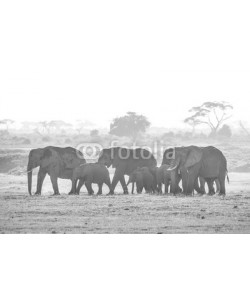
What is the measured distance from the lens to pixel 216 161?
1902cm

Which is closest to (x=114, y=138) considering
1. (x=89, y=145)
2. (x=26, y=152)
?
(x=89, y=145)

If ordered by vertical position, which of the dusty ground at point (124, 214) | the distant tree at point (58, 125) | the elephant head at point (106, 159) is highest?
the elephant head at point (106, 159)

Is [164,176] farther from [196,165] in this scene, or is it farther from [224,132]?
[224,132]

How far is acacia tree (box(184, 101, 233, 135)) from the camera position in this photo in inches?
1694

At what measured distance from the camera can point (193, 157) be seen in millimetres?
18797

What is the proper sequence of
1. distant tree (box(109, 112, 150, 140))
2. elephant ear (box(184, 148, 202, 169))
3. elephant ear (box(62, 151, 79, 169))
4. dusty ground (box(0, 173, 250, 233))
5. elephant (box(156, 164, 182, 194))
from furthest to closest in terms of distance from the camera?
1. distant tree (box(109, 112, 150, 140))
2. elephant ear (box(62, 151, 79, 169))
3. elephant (box(156, 164, 182, 194))
4. elephant ear (box(184, 148, 202, 169))
5. dusty ground (box(0, 173, 250, 233))

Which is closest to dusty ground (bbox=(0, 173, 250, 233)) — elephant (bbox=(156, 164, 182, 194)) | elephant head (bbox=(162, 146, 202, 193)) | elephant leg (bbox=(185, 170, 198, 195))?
elephant leg (bbox=(185, 170, 198, 195))

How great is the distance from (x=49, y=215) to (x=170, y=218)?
243 cm

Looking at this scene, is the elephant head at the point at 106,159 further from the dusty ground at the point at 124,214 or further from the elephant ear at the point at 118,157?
the dusty ground at the point at 124,214

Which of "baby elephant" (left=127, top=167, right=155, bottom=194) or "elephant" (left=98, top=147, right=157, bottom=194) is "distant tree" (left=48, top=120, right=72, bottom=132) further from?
"baby elephant" (left=127, top=167, right=155, bottom=194)

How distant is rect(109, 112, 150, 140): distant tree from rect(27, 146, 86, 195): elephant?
23.4m

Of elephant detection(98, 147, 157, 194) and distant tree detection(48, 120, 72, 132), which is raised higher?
elephant detection(98, 147, 157, 194)

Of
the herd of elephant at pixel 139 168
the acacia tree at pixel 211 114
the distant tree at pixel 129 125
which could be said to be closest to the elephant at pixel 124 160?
the herd of elephant at pixel 139 168

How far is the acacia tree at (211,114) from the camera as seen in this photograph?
141 feet
